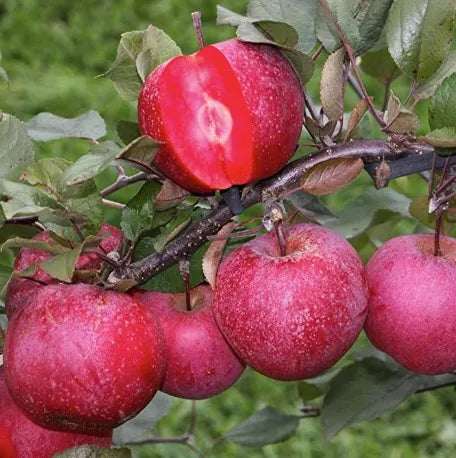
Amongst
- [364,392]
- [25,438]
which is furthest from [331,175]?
[364,392]

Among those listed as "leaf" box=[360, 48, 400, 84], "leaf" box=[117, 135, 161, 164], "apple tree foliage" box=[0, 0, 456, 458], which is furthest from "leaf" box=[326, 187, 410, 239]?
"leaf" box=[117, 135, 161, 164]

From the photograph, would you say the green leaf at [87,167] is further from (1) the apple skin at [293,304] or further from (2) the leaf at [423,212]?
(2) the leaf at [423,212]

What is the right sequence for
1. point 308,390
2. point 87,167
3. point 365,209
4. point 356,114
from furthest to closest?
point 308,390
point 365,209
point 356,114
point 87,167

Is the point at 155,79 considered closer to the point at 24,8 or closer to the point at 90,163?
the point at 90,163

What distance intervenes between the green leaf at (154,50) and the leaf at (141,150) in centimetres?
10

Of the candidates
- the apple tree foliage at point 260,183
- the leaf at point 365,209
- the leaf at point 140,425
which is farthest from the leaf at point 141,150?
the leaf at point 140,425

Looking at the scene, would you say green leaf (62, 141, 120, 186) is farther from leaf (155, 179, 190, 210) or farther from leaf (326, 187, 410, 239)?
leaf (326, 187, 410, 239)

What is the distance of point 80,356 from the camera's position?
2.79 ft

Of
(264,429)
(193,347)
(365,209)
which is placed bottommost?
Answer: (264,429)

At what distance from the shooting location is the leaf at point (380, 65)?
50.0 inches

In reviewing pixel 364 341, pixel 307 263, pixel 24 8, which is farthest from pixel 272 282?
pixel 24 8

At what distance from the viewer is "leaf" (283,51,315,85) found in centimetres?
89

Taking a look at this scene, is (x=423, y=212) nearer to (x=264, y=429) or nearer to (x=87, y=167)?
(x=87, y=167)

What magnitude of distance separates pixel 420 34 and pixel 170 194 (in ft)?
0.92
